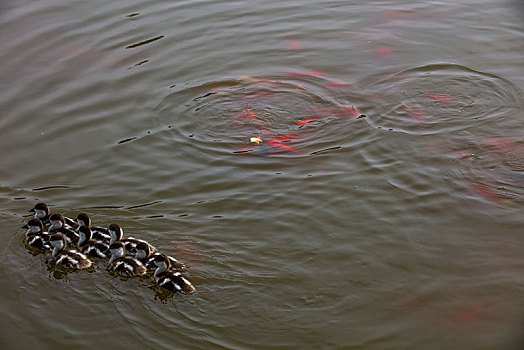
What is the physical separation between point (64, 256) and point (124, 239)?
1.71ft

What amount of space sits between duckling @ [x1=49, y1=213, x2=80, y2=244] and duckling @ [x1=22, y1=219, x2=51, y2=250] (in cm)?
9

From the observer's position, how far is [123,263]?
5750 millimetres

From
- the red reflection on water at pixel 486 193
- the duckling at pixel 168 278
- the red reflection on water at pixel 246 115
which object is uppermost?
the red reflection on water at pixel 246 115

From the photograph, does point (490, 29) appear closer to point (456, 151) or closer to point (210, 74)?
point (456, 151)

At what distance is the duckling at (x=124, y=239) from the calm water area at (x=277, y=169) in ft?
0.70

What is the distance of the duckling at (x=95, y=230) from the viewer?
6160 mm

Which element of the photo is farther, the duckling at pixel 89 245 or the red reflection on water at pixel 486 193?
the red reflection on water at pixel 486 193

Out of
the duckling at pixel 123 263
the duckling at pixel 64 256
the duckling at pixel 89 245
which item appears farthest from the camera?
the duckling at pixel 89 245

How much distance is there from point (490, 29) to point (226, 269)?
578 centimetres

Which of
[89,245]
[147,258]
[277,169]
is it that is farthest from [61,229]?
[277,169]

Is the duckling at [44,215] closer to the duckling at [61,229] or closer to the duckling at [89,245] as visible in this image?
the duckling at [61,229]

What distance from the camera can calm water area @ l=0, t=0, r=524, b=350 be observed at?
5.29 m

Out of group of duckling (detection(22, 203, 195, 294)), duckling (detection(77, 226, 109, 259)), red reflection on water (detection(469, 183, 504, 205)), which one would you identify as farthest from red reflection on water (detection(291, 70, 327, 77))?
duckling (detection(77, 226, 109, 259))

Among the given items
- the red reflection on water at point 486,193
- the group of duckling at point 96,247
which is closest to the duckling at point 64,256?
the group of duckling at point 96,247
